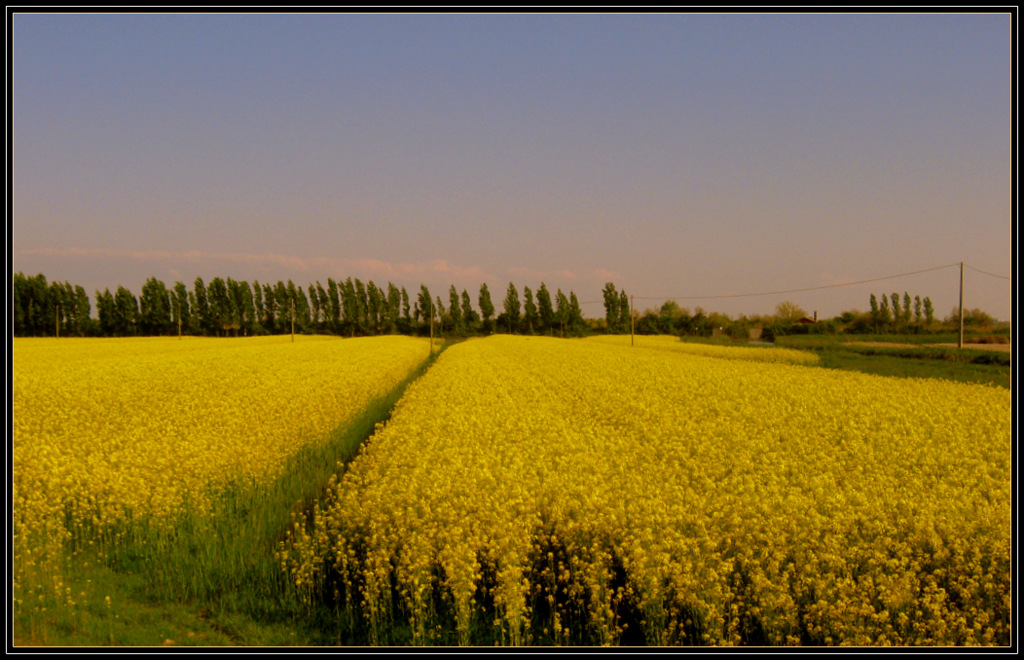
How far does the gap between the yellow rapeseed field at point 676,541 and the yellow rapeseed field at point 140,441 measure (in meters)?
1.93

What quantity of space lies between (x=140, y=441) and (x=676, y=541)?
29.3ft

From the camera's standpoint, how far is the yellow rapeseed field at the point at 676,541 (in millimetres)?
4402

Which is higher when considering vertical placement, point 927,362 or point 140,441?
point 927,362

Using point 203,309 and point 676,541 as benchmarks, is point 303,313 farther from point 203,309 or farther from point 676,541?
point 676,541

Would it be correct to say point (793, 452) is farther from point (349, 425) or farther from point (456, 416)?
→ point (349, 425)

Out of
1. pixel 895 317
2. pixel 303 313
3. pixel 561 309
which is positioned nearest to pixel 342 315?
pixel 303 313

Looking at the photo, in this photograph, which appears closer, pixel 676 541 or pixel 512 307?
pixel 676 541

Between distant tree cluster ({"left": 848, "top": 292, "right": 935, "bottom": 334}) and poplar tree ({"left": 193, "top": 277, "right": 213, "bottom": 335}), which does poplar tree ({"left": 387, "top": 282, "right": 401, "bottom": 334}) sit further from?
distant tree cluster ({"left": 848, "top": 292, "right": 935, "bottom": 334})

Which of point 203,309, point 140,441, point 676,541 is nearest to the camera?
point 676,541

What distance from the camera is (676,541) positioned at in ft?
16.2

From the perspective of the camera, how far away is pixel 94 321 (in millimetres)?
79500

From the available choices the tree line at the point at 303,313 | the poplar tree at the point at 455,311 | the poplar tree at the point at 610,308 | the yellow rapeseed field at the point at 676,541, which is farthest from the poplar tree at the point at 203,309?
the yellow rapeseed field at the point at 676,541

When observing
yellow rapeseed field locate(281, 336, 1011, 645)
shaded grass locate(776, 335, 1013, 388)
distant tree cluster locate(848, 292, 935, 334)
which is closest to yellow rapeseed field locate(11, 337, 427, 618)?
yellow rapeseed field locate(281, 336, 1011, 645)
